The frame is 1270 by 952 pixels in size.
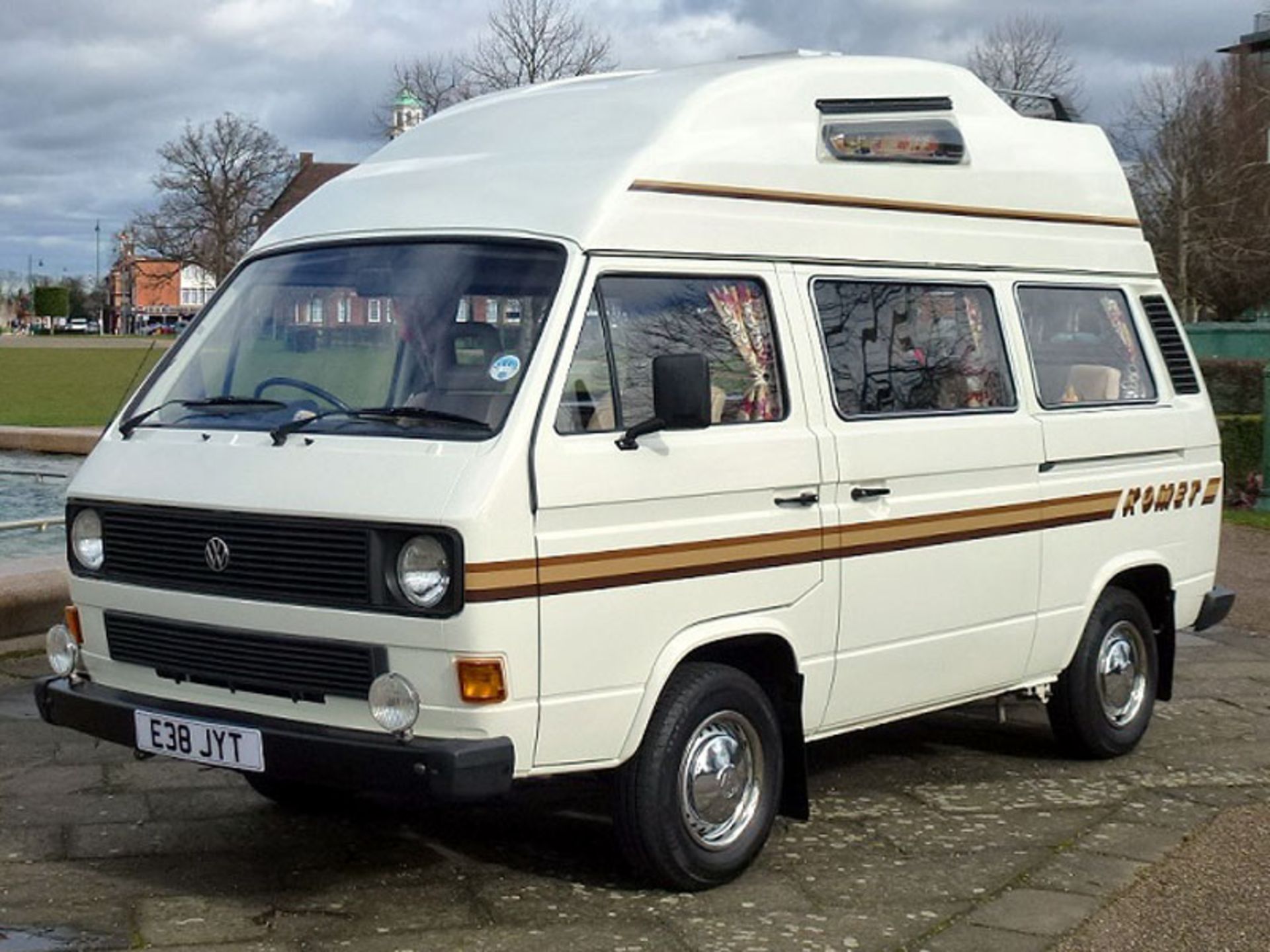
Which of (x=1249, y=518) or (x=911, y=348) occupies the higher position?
(x=911, y=348)

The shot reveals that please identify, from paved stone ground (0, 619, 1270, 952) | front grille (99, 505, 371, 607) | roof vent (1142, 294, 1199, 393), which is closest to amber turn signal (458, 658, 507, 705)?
front grille (99, 505, 371, 607)

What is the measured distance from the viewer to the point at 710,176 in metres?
6.45

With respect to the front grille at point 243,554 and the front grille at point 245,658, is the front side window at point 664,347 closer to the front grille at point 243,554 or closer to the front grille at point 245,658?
the front grille at point 243,554

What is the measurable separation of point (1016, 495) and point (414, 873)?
279 cm

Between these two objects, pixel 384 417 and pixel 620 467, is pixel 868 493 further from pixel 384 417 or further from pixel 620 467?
pixel 384 417

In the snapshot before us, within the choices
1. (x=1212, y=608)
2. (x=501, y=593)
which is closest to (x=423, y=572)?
(x=501, y=593)

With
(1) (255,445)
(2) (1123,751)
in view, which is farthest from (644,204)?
(2) (1123,751)

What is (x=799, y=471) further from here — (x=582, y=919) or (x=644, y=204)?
(x=582, y=919)

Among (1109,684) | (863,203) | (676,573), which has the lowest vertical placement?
(1109,684)

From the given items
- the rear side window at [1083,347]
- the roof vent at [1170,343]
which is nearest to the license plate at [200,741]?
the rear side window at [1083,347]

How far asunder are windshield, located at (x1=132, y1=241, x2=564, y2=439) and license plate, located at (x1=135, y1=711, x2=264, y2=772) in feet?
3.16

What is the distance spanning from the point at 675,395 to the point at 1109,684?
3444 mm

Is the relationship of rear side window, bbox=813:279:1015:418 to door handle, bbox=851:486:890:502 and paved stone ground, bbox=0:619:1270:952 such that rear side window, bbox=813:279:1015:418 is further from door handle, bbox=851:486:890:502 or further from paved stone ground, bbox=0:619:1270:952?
paved stone ground, bbox=0:619:1270:952

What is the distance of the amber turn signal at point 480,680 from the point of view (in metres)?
5.43
